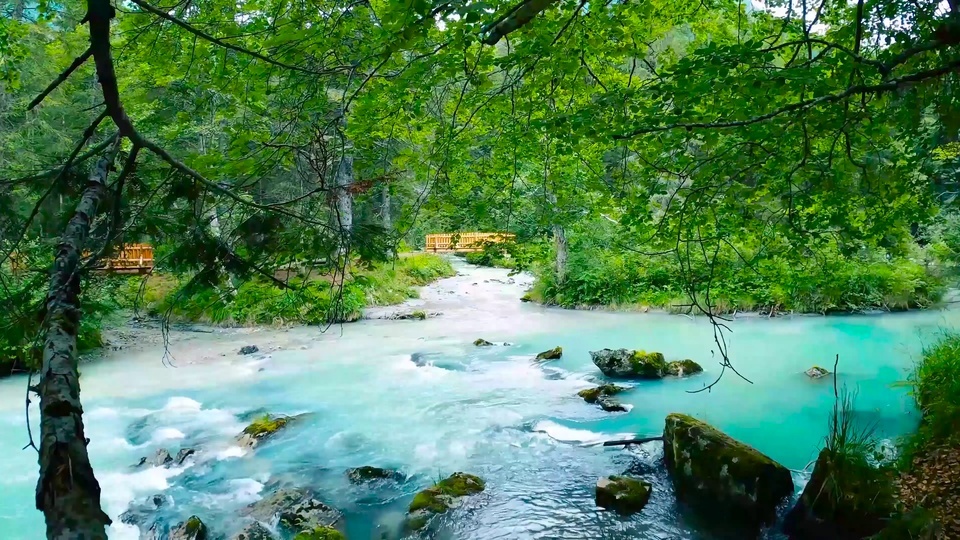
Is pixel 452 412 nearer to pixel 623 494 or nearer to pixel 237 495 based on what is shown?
pixel 237 495

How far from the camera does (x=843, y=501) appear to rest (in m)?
4.64

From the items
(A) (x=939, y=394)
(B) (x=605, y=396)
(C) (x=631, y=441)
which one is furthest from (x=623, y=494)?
(A) (x=939, y=394)

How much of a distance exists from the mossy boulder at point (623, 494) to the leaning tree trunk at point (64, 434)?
517cm

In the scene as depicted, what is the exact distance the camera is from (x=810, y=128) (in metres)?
4.09

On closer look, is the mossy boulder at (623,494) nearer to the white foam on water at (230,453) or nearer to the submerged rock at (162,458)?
the white foam on water at (230,453)

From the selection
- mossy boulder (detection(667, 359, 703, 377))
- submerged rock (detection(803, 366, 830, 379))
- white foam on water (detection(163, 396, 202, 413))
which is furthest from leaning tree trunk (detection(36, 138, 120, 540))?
submerged rock (detection(803, 366, 830, 379))

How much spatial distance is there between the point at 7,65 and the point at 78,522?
564cm

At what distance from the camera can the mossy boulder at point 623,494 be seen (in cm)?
561

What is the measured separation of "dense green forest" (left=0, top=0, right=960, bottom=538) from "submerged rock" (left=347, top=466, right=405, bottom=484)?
2.75m

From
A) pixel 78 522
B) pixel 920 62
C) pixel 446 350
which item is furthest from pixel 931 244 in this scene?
pixel 78 522

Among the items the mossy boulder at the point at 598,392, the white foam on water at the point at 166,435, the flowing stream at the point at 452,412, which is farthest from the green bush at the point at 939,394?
the white foam on water at the point at 166,435

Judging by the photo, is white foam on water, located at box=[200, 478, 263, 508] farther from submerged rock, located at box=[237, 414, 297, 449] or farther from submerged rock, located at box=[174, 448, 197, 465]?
submerged rock, located at box=[237, 414, 297, 449]

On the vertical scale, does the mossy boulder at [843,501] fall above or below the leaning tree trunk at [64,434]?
below

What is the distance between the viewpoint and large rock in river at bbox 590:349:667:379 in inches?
403
